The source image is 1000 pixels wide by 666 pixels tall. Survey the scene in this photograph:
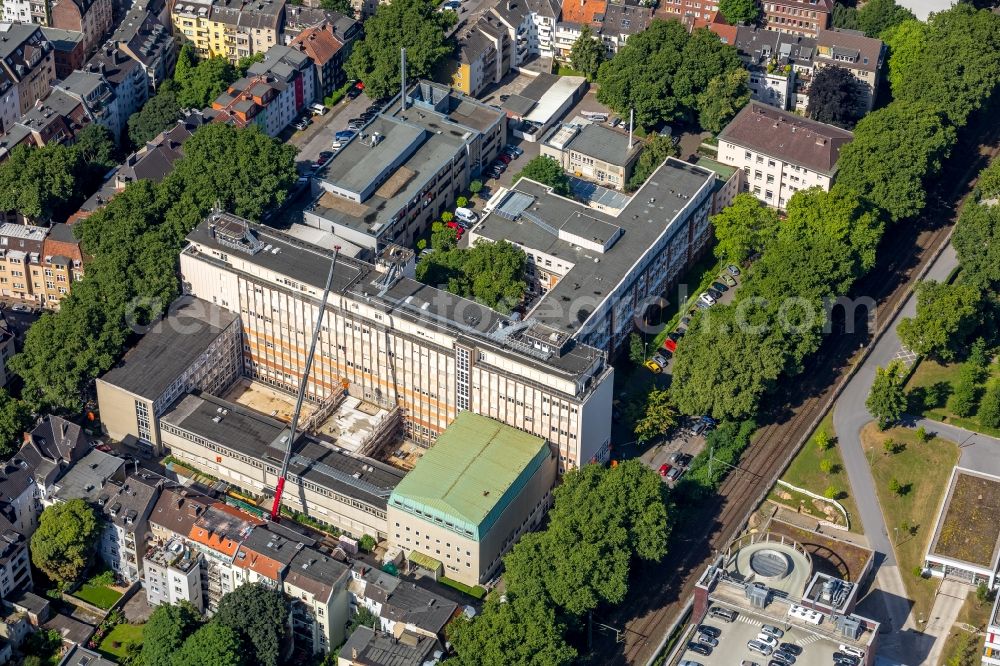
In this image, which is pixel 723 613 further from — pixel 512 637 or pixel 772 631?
pixel 512 637

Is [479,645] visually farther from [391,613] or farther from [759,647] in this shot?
[759,647]

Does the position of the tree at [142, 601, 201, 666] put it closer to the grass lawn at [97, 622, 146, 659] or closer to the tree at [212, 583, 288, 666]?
the grass lawn at [97, 622, 146, 659]

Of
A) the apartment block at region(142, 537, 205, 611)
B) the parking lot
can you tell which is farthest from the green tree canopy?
the apartment block at region(142, 537, 205, 611)

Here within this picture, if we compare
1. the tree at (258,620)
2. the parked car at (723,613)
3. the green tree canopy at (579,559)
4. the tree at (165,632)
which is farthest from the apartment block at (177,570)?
the parked car at (723,613)

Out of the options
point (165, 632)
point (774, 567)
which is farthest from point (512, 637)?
point (165, 632)

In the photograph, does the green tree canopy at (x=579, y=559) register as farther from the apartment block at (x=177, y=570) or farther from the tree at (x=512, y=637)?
the apartment block at (x=177, y=570)


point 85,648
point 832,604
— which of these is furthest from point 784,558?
point 85,648
